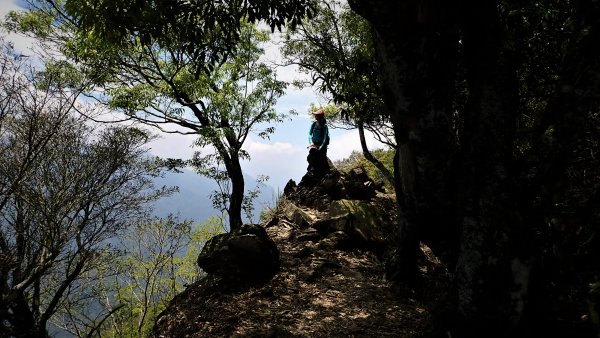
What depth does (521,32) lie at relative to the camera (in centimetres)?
518

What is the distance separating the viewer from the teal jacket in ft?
39.7

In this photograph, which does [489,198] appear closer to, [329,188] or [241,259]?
[241,259]

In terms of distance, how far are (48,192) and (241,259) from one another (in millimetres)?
7026

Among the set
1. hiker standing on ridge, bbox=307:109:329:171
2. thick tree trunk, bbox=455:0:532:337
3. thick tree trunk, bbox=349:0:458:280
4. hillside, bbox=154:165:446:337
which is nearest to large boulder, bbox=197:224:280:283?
hillside, bbox=154:165:446:337

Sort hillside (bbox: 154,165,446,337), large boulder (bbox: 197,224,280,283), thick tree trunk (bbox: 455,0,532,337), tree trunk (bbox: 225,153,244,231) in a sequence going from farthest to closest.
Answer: tree trunk (bbox: 225,153,244,231) → large boulder (bbox: 197,224,280,283) → hillside (bbox: 154,165,446,337) → thick tree trunk (bbox: 455,0,532,337)

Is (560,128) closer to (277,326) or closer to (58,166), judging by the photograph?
(277,326)

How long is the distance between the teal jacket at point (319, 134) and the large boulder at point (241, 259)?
18.4 ft

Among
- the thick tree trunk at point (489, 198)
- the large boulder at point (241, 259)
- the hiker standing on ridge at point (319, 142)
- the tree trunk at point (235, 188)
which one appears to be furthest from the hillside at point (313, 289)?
the tree trunk at point (235, 188)

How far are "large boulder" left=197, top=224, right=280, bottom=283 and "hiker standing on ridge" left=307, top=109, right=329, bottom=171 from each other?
5.49m

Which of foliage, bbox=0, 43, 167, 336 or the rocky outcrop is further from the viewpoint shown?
the rocky outcrop

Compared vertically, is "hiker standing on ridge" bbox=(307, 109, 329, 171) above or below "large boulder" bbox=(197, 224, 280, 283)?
above

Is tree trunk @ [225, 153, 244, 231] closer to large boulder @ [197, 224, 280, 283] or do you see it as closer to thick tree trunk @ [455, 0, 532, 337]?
large boulder @ [197, 224, 280, 283]

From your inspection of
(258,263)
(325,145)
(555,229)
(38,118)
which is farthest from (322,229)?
(38,118)

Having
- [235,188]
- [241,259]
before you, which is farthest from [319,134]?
[241,259]
